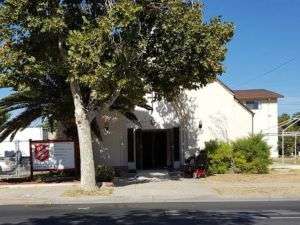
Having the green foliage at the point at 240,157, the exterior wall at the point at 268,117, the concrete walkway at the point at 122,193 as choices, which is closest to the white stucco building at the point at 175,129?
the green foliage at the point at 240,157

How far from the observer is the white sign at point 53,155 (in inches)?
1112

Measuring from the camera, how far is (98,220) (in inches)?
594

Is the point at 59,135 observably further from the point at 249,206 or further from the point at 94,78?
the point at 249,206

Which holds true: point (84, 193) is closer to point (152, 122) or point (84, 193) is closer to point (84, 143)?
point (84, 143)

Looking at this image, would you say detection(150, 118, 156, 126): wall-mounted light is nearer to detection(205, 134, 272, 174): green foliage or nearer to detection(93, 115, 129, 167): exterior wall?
detection(93, 115, 129, 167): exterior wall

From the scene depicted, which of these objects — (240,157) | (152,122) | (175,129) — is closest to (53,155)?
(152,122)

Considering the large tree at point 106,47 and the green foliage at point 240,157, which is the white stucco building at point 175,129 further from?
the large tree at point 106,47

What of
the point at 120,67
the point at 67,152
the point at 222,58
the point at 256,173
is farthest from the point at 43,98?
the point at 256,173

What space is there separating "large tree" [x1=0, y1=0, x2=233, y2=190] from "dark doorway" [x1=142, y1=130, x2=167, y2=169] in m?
10.5

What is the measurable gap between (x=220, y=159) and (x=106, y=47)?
10.8m

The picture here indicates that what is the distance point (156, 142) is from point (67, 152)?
8.04 metres

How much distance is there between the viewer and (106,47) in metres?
21.9

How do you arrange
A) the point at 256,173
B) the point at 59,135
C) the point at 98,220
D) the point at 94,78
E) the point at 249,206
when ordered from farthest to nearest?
the point at 59,135 → the point at 256,173 → the point at 94,78 → the point at 249,206 → the point at 98,220

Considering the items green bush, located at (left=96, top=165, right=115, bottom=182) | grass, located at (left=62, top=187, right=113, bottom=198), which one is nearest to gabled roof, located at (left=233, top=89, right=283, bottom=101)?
green bush, located at (left=96, top=165, right=115, bottom=182)
